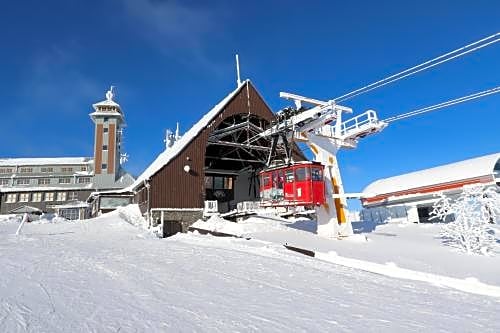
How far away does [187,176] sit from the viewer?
25406 millimetres

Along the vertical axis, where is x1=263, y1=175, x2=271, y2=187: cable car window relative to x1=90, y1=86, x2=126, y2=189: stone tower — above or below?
below

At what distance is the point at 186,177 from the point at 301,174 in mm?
10860

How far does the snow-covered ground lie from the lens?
458 centimetres

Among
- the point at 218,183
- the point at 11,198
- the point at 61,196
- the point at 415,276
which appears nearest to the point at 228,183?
the point at 218,183

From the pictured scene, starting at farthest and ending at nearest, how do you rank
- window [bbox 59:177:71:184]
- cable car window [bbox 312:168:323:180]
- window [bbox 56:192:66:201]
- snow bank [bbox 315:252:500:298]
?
window [bbox 59:177:71:184] → window [bbox 56:192:66:201] → cable car window [bbox 312:168:323:180] → snow bank [bbox 315:252:500:298]

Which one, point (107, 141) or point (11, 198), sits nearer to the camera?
point (11, 198)

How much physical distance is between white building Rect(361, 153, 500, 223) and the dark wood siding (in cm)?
1412

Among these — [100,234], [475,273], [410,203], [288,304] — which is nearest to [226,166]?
[410,203]

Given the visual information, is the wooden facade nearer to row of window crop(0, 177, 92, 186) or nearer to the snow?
the snow

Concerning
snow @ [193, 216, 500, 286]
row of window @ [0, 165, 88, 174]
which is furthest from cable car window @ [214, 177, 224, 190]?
row of window @ [0, 165, 88, 174]

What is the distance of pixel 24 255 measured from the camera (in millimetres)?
9039

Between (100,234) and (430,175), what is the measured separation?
2947cm

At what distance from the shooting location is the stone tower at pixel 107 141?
58.2 meters

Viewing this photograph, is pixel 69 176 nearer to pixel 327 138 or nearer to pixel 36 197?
pixel 36 197
